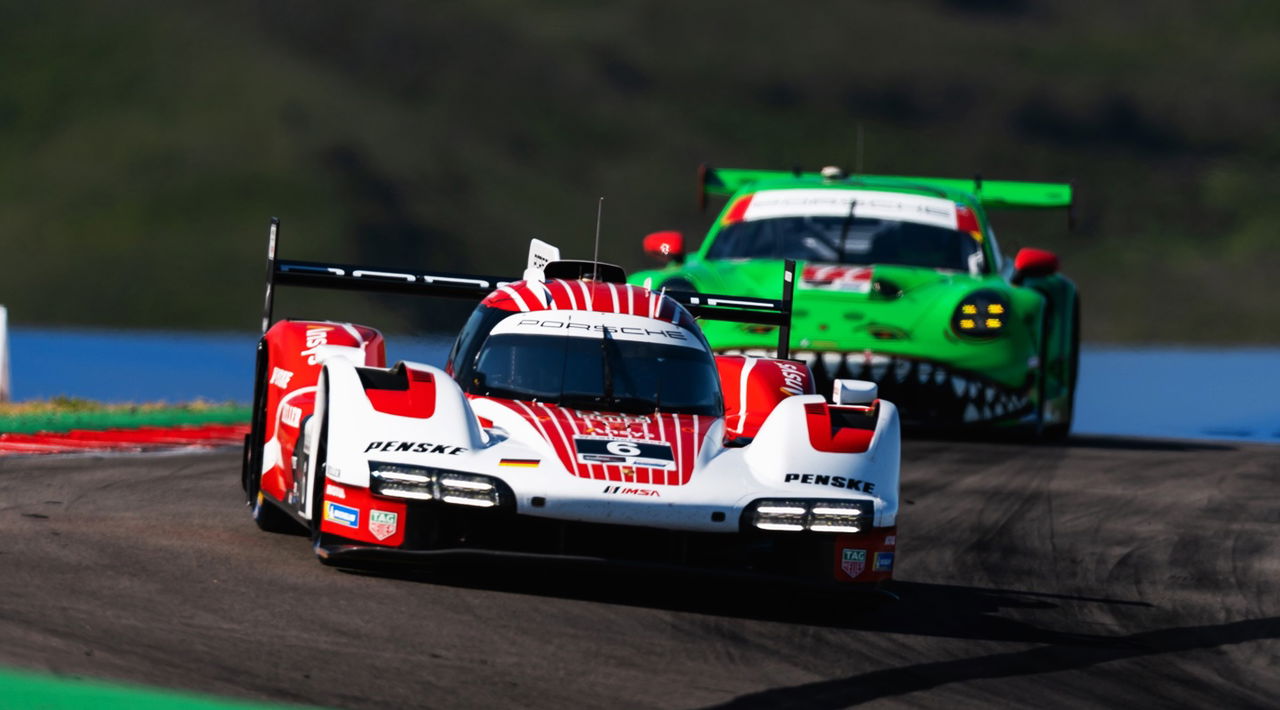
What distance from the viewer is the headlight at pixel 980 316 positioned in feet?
43.9

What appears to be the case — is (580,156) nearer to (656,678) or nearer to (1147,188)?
(1147,188)

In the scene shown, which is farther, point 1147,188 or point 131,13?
point 131,13

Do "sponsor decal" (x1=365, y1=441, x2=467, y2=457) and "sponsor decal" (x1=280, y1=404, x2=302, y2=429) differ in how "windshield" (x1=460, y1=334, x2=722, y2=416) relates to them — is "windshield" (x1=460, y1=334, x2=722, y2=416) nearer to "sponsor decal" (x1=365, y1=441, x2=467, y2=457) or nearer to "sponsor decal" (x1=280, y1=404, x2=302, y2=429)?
"sponsor decal" (x1=280, y1=404, x2=302, y2=429)

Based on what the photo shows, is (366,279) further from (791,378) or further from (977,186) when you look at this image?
(977,186)

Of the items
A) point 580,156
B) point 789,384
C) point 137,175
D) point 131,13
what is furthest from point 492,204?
point 789,384

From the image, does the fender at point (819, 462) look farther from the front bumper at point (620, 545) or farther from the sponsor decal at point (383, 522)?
the sponsor decal at point (383, 522)

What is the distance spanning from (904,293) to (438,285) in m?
4.86

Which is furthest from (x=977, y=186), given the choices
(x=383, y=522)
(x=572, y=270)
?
(x=383, y=522)

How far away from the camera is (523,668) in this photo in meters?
5.86

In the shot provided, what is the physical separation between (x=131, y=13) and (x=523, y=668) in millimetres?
83468

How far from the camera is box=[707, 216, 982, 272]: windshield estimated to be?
14.3 meters

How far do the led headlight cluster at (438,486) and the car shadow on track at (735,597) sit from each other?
0.22 metres

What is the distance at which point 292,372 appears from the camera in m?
8.38

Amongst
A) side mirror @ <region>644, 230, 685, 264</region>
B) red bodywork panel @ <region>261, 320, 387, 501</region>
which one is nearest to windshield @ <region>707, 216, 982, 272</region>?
side mirror @ <region>644, 230, 685, 264</region>
